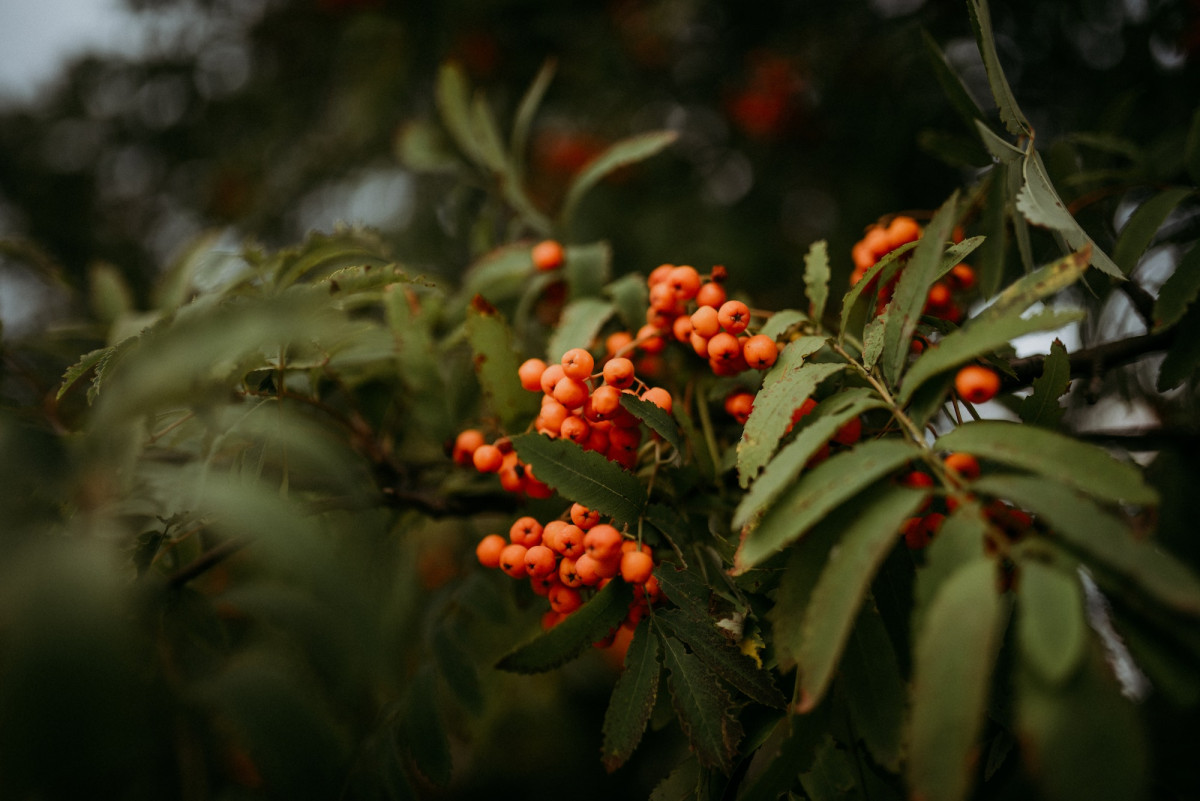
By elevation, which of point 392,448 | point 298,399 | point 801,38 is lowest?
point 392,448

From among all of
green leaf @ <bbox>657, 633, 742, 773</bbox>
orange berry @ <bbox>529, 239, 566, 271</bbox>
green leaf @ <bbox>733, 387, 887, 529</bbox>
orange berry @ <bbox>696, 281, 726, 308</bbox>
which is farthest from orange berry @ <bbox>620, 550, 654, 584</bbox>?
orange berry @ <bbox>529, 239, 566, 271</bbox>

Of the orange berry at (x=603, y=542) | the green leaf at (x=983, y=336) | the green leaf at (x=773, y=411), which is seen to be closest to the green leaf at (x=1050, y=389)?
the green leaf at (x=983, y=336)

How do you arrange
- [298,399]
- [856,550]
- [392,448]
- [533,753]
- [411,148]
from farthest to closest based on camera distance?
[533,753], [411,148], [392,448], [298,399], [856,550]

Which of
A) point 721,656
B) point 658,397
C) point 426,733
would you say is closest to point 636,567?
point 721,656

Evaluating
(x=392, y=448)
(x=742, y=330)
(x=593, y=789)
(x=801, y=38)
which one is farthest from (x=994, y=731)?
(x=801, y=38)

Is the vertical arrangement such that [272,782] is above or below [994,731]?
above

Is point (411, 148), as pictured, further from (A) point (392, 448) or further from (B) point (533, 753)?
(B) point (533, 753)

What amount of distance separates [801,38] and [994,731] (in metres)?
2.70

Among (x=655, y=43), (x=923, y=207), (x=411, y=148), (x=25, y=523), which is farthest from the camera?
(x=655, y=43)

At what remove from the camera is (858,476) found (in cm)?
69

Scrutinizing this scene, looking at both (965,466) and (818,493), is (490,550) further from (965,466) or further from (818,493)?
(965,466)

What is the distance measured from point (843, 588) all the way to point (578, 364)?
1.62 ft

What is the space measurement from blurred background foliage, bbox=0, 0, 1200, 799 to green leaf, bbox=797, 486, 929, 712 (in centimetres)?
29

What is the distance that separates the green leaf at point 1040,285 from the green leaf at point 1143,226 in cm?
47
